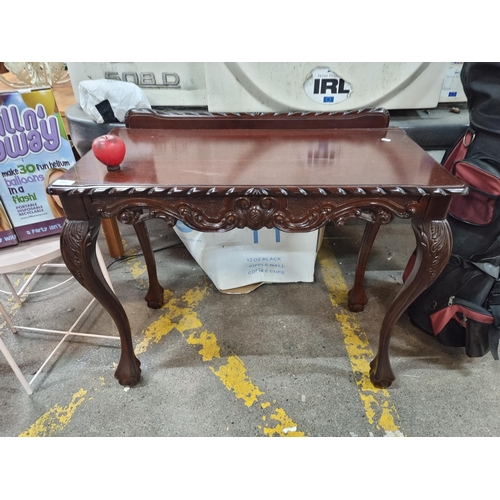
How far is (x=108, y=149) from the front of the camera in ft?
3.51

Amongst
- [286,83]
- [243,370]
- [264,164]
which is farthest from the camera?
[286,83]

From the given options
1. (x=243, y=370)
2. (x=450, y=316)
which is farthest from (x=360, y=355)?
(x=243, y=370)

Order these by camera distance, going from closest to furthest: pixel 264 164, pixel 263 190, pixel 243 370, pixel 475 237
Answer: pixel 263 190 → pixel 264 164 → pixel 475 237 → pixel 243 370

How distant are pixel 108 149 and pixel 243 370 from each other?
42.5 inches

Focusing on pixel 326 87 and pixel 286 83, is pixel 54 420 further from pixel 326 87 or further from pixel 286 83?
pixel 326 87

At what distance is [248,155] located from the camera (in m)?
1.24

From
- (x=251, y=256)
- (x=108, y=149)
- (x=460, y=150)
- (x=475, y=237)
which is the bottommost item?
(x=251, y=256)

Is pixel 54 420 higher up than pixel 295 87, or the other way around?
pixel 295 87

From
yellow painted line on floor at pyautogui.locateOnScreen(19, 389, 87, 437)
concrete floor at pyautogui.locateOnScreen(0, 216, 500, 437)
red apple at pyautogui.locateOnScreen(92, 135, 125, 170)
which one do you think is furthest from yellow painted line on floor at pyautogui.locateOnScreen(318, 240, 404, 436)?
red apple at pyautogui.locateOnScreen(92, 135, 125, 170)

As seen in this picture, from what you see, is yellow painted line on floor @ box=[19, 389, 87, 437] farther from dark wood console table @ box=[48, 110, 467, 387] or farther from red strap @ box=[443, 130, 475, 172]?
red strap @ box=[443, 130, 475, 172]

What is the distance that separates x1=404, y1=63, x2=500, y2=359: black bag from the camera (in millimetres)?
1304

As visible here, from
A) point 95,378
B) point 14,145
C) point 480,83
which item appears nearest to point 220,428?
point 95,378

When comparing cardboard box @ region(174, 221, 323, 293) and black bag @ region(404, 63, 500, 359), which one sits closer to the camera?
black bag @ region(404, 63, 500, 359)

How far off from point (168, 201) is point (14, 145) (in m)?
0.70
